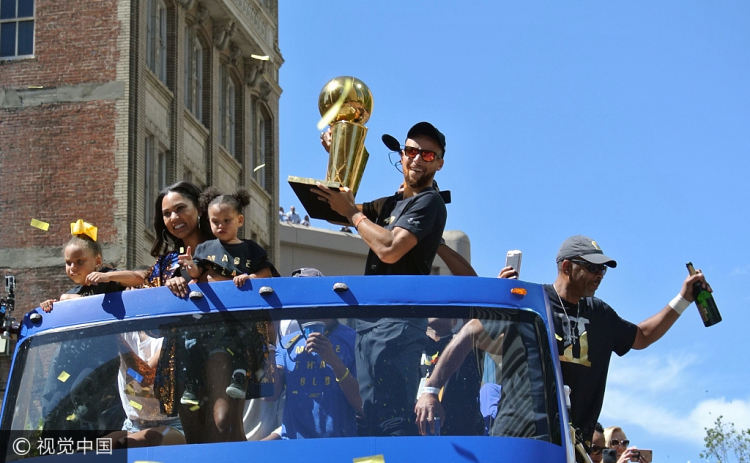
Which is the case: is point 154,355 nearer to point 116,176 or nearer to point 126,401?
point 126,401

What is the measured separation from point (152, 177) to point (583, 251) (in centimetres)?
2368

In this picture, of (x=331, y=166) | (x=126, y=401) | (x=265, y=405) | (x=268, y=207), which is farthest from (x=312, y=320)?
(x=268, y=207)

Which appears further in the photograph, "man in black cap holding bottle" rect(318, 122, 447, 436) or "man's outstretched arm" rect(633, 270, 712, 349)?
"man's outstretched arm" rect(633, 270, 712, 349)

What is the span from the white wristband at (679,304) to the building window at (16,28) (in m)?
24.4

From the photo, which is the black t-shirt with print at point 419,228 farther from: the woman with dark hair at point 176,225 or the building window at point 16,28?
the building window at point 16,28

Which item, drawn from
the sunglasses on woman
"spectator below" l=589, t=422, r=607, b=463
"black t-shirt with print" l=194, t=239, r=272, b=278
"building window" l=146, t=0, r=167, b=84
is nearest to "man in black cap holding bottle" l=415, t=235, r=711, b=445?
"spectator below" l=589, t=422, r=607, b=463

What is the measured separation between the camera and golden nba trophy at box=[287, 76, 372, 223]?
25.1ft

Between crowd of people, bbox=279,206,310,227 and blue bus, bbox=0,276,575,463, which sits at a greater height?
crowd of people, bbox=279,206,310,227

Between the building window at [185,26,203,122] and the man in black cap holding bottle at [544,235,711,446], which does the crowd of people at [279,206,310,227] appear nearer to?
the building window at [185,26,203,122]

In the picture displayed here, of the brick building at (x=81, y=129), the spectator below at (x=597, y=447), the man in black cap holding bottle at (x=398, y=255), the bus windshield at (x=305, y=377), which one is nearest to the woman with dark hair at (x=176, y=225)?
the man in black cap holding bottle at (x=398, y=255)

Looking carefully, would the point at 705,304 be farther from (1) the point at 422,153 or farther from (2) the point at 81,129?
(2) the point at 81,129

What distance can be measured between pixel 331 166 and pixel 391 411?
2.20m

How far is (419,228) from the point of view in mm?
7105

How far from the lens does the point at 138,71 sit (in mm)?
29578
